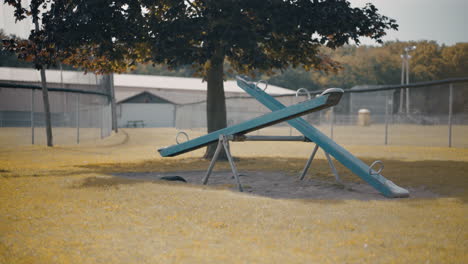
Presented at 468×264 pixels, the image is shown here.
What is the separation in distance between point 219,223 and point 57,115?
61.5ft

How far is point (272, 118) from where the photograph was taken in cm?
714

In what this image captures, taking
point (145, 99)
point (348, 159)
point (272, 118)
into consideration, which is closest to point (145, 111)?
point (145, 99)

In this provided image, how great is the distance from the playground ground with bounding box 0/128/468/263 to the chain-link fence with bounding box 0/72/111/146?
472 inches

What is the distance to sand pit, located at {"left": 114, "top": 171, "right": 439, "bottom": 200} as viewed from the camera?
7090 millimetres

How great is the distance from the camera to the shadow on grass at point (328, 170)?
7.90m

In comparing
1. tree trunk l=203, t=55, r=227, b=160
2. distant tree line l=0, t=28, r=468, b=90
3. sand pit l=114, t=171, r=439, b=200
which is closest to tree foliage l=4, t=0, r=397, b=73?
tree trunk l=203, t=55, r=227, b=160

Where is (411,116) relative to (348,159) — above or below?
above

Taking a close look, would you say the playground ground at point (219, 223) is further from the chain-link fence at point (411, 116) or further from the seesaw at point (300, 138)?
the chain-link fence at point (411, 116)

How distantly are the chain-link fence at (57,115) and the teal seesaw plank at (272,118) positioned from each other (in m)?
12.1

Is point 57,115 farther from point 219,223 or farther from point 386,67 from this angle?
point 386,67

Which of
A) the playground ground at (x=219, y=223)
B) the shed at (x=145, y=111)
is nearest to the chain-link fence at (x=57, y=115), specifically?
the playground ground at (x=219, y=223)

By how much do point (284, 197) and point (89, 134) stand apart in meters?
17.4

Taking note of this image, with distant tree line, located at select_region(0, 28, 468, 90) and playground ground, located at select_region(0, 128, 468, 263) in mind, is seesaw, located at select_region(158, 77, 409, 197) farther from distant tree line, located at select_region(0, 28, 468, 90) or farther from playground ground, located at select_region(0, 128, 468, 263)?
distant tree line, located at select_region(0, 28, 468, 90)

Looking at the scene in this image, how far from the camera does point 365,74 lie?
68.9m
